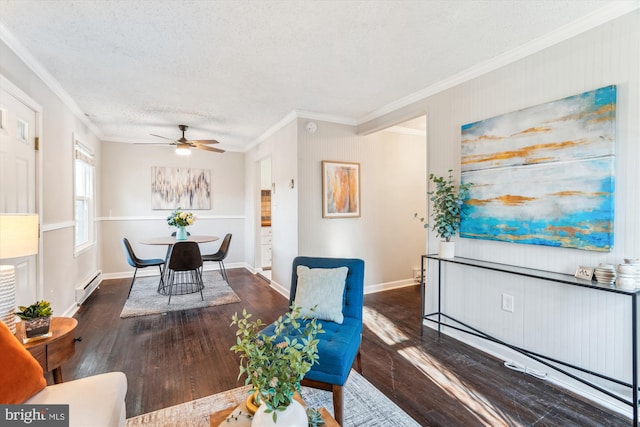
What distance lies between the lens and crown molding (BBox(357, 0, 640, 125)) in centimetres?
191

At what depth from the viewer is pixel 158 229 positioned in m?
5.88

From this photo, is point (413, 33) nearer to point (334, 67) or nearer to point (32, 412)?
point (334, 67)

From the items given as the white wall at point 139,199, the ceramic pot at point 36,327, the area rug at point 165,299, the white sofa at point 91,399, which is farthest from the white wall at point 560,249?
the white wall at point 139,199

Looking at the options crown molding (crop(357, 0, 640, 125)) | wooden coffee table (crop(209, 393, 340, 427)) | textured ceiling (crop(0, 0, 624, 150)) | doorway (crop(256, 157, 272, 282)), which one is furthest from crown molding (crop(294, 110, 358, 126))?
wooden coffee table (crop(209, 393, 340, 427))

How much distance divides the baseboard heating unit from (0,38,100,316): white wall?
8cm

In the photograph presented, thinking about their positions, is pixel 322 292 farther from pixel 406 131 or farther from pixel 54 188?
pixel 406 131

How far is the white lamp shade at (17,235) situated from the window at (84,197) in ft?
8.58

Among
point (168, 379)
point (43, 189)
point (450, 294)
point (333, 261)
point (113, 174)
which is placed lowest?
point (168, 379)

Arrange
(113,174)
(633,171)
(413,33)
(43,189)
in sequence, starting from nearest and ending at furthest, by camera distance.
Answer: (633,171) → (413,33) → (43,189) → (113,174)

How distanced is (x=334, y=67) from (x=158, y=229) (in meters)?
4.80

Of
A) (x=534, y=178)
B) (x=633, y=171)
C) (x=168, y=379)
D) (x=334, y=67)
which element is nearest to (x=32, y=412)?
(x=168, y=379)

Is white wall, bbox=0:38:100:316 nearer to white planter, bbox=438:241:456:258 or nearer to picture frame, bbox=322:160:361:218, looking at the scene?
picture frame, bbox=322:160:361:218

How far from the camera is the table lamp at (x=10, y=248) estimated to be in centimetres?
167

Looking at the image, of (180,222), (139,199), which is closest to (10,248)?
(180,222)
